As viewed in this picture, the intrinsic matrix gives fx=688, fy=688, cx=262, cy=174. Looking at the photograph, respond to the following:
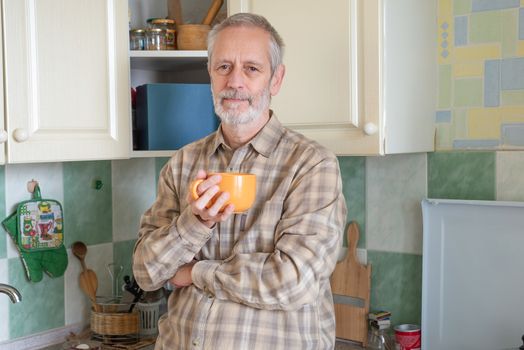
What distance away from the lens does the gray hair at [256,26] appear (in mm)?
1685

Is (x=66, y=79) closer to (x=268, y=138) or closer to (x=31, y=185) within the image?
(x=31, y=185)

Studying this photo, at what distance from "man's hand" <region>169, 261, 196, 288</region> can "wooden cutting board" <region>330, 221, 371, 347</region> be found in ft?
2.60

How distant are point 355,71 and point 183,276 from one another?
73 cm

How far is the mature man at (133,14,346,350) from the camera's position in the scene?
1516mm

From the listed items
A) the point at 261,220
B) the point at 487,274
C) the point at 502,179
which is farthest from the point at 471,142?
the point at 261,220

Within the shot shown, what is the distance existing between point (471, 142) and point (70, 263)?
137 cm

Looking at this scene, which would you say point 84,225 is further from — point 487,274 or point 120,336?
point 487,274

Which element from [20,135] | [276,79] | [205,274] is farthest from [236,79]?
[20,135]

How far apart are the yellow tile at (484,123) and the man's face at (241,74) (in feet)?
2.34

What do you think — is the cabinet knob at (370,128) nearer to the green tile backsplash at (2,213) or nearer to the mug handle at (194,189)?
the mug handle at (194,189)

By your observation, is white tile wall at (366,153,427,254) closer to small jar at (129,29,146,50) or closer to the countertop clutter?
the countertop clutter

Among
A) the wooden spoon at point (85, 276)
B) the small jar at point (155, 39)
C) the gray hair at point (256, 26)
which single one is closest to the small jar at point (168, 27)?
the small jar at point (155, 39)

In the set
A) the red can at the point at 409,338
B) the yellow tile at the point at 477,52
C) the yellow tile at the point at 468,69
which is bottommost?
the red can at the point at 409,338

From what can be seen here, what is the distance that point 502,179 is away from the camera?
2006mm
